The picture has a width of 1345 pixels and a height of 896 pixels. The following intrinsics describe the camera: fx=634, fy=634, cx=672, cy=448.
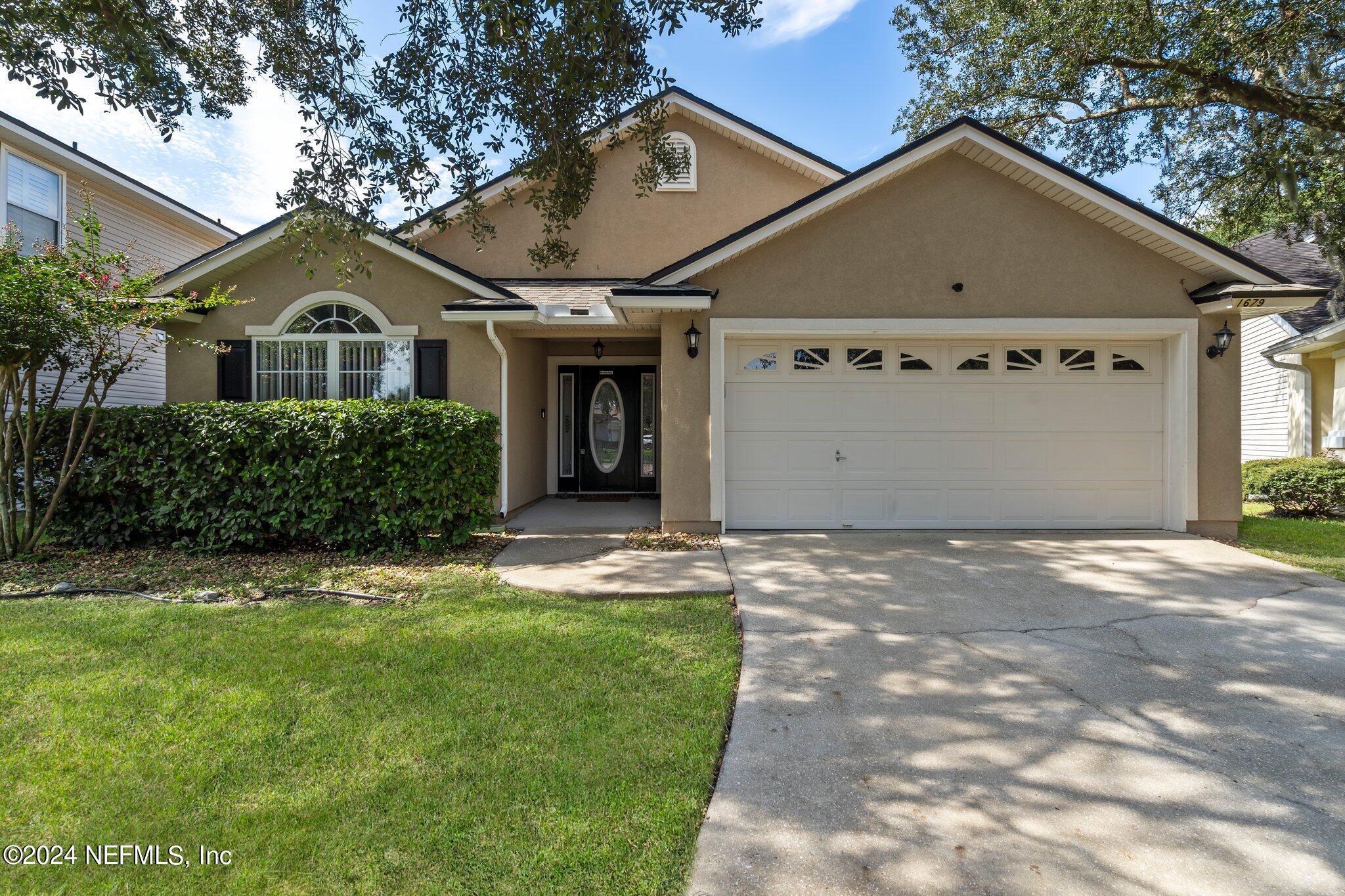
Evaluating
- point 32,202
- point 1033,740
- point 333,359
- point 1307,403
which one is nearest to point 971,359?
point 1033,740

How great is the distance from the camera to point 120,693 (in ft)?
11.7

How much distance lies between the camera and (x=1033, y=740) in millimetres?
3178

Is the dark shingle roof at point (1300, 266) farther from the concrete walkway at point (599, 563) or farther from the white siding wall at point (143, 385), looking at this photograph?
the white siding wall at point (143, 385)

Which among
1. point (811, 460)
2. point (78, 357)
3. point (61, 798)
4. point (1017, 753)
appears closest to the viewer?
point (61, 798)

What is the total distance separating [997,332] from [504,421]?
669 centimetres

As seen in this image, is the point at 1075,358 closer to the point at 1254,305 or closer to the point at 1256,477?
the point at 1254,305

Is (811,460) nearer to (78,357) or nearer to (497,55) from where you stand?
(497,55)

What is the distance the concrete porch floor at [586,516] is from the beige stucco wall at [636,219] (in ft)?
14.0

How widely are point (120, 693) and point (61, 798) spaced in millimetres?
1080

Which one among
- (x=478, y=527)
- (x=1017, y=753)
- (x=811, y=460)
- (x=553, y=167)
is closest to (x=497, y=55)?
(x=553, y=167)

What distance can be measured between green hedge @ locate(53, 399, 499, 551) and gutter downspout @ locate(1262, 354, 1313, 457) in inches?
630

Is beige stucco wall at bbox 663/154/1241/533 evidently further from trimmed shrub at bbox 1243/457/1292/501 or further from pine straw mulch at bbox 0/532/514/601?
trimmed shrub at bbox 1243/457/1292/501

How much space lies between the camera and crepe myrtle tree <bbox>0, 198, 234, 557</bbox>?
6262 millimetres

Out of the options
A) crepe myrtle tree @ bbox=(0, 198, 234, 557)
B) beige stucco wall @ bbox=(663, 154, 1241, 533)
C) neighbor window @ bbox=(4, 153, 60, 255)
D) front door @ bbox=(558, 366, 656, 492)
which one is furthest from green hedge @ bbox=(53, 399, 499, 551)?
neighbor window @ bbox=(4, 153, 60, 255)
